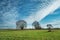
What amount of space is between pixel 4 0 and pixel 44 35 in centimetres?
132

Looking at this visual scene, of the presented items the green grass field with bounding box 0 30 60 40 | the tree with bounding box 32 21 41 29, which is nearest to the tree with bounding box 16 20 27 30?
the green grass field with bounding box 0 30 60 40

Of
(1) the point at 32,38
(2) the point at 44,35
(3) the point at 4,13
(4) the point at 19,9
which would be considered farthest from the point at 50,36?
(3) the point at 4,13

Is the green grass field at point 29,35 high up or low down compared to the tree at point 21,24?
down

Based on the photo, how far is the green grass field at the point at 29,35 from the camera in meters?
3.77

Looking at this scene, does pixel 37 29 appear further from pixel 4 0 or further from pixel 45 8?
pixel 4 0

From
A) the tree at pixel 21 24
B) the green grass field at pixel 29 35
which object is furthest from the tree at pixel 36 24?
the tree at pixel 21 24

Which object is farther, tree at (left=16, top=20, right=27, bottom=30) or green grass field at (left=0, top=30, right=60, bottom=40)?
tree at (left=16, top=20, right=27, bottom=30)

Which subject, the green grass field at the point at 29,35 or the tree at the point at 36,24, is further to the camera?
the tree at the point at 36,24

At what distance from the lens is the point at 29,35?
3.84 meters

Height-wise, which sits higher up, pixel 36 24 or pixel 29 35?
pixel 36 24

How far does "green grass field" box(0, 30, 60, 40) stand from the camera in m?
3.77

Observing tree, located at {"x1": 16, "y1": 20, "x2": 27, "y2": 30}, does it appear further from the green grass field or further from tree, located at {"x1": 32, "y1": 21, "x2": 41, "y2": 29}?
tree, located at {"x1": 32, "y1": 21, "x2": 41, "y2": 29}

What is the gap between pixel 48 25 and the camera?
3908 millimetres

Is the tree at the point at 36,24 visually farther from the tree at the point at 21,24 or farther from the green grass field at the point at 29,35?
the tree at the point at 21,24
